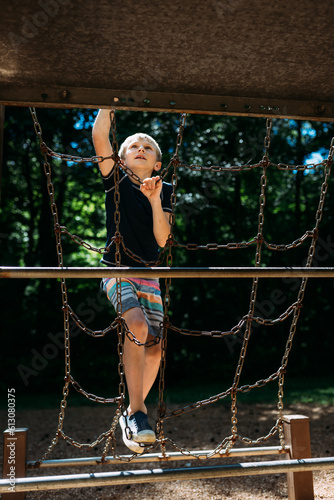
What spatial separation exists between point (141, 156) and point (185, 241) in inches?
256

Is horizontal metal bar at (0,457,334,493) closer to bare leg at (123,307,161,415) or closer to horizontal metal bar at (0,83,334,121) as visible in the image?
bare leg at (123,307,161,415)

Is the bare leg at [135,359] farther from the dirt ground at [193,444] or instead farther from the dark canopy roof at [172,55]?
the dirt ground at [193,444]

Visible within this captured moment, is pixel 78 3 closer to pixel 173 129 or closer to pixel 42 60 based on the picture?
pixel 42 60

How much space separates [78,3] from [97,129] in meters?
0.91

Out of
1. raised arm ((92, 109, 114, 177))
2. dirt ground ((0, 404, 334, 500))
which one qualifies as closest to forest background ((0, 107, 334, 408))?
dirt ground ((0, 404, 334, 500))

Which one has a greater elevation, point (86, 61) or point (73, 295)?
point (73, 295)

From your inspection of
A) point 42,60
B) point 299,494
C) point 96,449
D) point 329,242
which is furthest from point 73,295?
point 42,60

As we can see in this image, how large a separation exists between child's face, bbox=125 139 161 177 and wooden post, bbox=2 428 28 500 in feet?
5.12

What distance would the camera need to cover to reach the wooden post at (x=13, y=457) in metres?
2.56

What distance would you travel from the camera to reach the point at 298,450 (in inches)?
112

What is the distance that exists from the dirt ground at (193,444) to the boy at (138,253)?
3.74ft

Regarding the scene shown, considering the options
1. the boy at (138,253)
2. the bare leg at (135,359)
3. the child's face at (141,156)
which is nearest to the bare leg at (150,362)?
the boy at (138,253)

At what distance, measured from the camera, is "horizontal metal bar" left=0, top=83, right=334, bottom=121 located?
5.83 feet

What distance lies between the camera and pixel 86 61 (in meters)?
1.73
